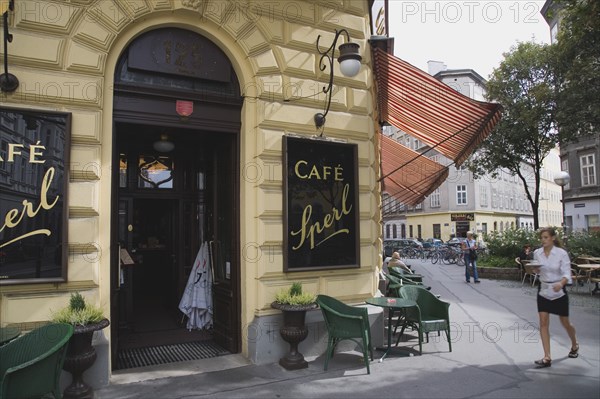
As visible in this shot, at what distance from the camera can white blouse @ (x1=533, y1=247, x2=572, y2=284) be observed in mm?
5598

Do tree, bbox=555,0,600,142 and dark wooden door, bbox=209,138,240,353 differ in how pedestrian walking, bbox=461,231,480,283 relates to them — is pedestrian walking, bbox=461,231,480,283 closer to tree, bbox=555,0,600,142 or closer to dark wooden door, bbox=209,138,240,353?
tree, bbox=555,0,600,142

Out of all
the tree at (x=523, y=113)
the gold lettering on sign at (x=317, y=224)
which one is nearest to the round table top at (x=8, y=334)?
the gold lettering on sign at (x=317, y=224)

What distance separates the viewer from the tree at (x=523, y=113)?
2009cm

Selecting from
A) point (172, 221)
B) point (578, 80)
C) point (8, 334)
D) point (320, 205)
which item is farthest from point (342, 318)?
point (578, 80)

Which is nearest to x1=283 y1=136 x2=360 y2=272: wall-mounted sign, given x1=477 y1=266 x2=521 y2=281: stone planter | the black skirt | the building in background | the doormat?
the doormat

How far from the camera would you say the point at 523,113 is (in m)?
20.1

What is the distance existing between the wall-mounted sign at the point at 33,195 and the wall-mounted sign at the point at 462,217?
153ft

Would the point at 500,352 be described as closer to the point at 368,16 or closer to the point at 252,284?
the point at 252,284

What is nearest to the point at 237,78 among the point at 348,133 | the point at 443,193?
the point at 348,133

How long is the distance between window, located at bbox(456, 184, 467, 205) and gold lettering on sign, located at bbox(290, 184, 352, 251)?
145 feet

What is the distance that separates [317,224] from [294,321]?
4.79ft

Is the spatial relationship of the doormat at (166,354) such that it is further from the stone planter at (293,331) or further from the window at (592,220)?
the window at (592,220)

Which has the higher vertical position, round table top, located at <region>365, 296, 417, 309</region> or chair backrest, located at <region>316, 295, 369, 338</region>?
round table top, located at <region>365, 296, 417, 309</region>

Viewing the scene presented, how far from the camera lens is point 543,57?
2075cm
